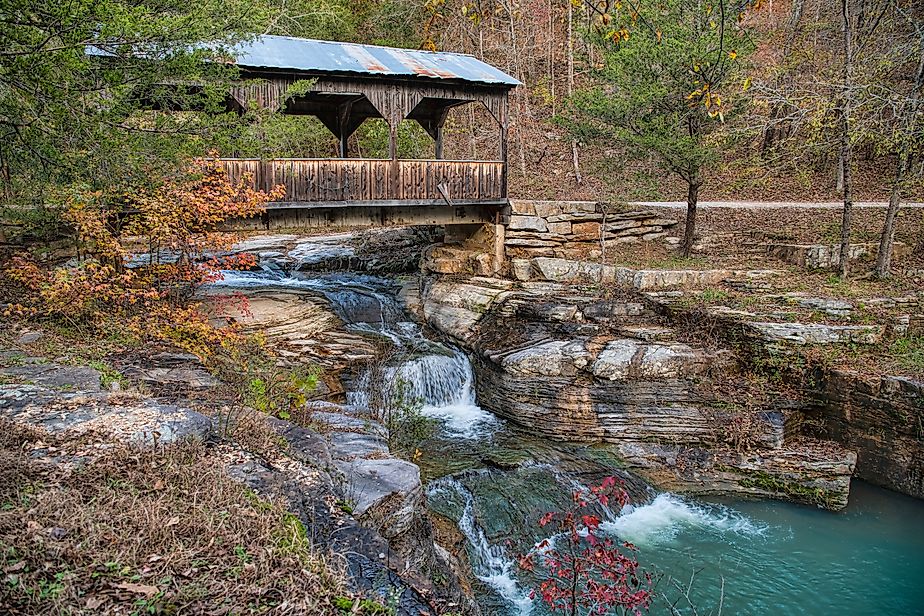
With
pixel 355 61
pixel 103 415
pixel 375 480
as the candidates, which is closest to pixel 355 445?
pixel 375 480

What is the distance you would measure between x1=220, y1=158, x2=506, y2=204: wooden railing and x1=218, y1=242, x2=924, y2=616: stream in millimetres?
4532

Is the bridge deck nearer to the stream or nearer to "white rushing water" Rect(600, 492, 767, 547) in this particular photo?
the stream

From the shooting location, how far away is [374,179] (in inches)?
536

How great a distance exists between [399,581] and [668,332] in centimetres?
920

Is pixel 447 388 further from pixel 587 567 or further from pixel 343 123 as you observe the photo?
pixel 343 123

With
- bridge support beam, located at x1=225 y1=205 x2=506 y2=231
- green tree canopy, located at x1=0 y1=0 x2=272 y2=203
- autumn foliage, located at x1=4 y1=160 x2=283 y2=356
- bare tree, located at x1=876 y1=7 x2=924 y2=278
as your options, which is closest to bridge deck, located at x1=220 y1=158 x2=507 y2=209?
bridge support beam, located at x1=225 y1=205 x2=506 y2=231

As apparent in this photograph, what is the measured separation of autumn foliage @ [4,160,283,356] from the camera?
8.48 m

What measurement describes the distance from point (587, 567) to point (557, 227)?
9.59m

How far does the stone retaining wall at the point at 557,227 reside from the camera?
15320mm

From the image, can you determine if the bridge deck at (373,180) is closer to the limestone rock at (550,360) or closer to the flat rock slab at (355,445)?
the limestone rock at (550,360)

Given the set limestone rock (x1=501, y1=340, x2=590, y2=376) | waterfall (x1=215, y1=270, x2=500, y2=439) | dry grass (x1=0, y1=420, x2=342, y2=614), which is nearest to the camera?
Answer: dry grass (x1=0, y1=420, x2=342, y2=614)

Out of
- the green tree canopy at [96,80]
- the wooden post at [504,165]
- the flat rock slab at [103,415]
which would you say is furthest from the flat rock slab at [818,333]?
the green tree canopy at [96,80]

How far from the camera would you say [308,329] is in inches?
513

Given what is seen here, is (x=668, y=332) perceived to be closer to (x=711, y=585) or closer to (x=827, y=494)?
(x=827, y=494)
